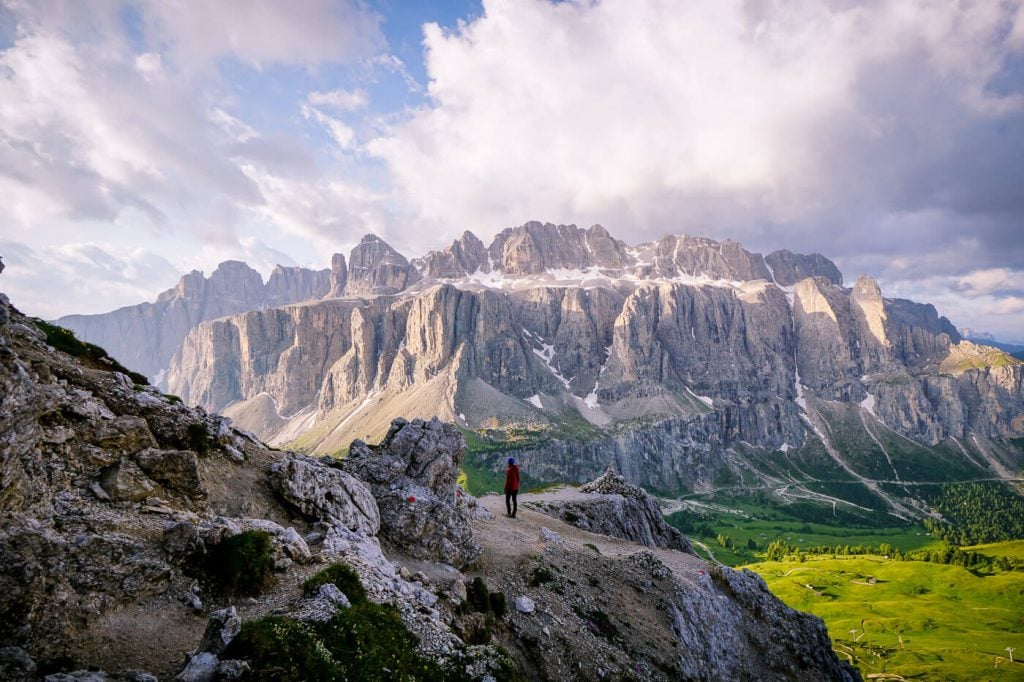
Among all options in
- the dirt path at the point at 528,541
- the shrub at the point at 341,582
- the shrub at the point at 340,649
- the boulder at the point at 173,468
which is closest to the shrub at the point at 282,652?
the shrub at the point at 340,649

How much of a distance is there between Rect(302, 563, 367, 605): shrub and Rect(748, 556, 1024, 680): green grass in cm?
10353

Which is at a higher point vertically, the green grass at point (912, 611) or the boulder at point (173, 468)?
the boulder at point (173, 468)

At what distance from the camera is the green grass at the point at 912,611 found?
277ft

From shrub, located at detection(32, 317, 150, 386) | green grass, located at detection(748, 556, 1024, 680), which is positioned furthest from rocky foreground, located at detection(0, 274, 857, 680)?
green grass, located at detection(748, 556, 1024, 680)

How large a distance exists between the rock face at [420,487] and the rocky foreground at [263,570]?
13 centimetres

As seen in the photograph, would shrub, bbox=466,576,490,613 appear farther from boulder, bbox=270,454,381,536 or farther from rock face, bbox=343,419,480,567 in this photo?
boulder, bbox=270,454,381,536

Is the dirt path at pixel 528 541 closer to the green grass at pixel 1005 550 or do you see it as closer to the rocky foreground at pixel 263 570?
the rocky foreground at pixel 263 570

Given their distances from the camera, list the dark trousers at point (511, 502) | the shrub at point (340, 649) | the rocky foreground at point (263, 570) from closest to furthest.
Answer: the shrub at point (340, 649) < the rocky foreground at point (263, 570) < the dark trousers at point (511, 502)

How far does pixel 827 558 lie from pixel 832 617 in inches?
2535

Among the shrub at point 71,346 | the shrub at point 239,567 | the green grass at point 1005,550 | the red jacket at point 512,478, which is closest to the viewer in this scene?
the shrub at point 239,567

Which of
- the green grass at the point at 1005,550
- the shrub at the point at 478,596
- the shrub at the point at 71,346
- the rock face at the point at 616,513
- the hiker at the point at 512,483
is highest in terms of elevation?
the shrub at the point at 71,346

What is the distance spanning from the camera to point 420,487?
31.4 m

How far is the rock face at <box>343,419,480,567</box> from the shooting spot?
27609 millimetres

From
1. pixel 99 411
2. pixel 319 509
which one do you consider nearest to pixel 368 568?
pixel 319 509
